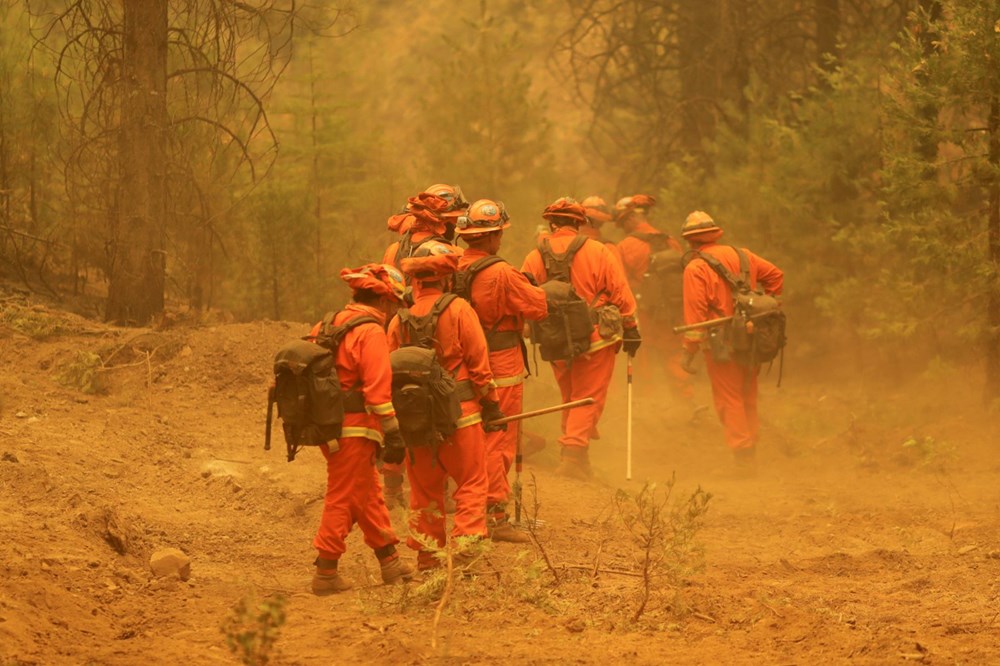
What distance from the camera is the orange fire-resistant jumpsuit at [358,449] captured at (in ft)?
24.5

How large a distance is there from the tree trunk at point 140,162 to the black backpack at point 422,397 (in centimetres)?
619

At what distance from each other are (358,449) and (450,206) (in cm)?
287

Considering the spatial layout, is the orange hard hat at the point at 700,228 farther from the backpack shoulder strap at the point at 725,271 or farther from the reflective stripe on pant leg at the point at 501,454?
the reflective stripe on pant leg at the point at 501,454

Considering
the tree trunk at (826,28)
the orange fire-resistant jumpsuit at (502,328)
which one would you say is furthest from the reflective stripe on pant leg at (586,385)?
the tree trunk at (826,28)

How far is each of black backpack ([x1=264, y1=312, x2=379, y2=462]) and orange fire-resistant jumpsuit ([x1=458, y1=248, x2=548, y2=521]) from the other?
174 cm

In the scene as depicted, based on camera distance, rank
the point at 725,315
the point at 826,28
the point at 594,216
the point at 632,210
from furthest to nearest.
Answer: the point at 826,28
the point at 632,210
the point at 594,216
the point at 725,315

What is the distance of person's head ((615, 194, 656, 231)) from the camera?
14633mm

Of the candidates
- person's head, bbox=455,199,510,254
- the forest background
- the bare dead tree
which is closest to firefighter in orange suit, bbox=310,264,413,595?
person's head, bbox=455,199,510,254

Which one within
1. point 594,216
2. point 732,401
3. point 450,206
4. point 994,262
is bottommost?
point 732,401

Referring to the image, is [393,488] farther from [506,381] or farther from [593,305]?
[593,305]

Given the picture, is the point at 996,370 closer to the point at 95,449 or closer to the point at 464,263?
the point at 464,263

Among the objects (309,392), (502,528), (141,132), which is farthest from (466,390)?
(141,132)

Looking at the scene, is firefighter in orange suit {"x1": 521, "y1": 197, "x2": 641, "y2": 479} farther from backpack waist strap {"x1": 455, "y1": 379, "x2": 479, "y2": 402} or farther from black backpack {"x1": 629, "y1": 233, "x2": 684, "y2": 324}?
black backpack {"x1": 629, "y1": 233, "x2": 684, "y2": 324}

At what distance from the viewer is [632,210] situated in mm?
14789
